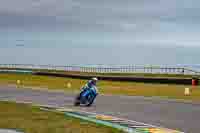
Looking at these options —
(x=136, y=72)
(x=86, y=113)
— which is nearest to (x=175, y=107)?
(x=86, y=113)

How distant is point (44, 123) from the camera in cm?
1552

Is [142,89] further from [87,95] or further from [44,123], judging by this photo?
[44,123]

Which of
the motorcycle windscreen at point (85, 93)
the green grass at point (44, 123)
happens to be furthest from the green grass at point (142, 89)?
the green grass at point (44, 123)

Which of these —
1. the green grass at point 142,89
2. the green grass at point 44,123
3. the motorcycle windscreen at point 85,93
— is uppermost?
the motorcycle windscreen at point 85,93

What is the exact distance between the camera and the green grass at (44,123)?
13.9m

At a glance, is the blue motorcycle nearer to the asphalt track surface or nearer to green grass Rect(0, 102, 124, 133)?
the asphalt track surface

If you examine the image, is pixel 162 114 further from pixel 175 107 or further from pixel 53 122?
pixel 53 122

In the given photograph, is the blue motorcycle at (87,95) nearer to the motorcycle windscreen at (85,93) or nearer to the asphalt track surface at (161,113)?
the motorcycle windscreen at (85,93)

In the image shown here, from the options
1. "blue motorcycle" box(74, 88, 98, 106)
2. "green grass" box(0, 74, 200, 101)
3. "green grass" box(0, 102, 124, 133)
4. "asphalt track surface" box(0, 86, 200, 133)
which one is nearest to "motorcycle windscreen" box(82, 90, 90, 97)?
"blue motorcycle" box(74, 88, 98, 106)

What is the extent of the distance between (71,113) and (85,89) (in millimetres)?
3233

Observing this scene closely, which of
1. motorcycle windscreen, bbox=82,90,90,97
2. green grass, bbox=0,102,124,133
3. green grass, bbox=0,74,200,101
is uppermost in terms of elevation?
motorcycle windscreen, bbox=82,90,90,97

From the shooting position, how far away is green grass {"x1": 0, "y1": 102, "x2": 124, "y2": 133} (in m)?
13.9

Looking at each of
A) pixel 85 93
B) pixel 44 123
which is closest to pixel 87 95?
pixel 85 93

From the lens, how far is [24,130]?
13750 millimetres
